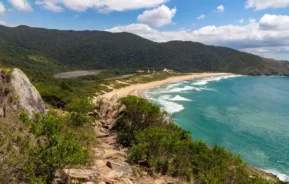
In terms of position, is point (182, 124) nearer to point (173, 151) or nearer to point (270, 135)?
point (270, 135)

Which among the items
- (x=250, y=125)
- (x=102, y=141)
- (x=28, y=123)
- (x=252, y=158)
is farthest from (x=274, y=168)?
(x=28, y=123)

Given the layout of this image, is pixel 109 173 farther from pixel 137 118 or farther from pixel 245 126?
pixel 245 126

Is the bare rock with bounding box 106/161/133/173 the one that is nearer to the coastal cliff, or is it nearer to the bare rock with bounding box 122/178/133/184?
the coastal cliff

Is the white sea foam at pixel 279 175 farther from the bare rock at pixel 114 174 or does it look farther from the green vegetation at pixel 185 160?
the bare rock at pixel 114 174

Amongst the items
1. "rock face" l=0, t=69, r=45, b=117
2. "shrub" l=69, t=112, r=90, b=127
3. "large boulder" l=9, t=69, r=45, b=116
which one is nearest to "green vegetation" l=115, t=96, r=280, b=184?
"shrub" l=69, t=112, r=90, b=127

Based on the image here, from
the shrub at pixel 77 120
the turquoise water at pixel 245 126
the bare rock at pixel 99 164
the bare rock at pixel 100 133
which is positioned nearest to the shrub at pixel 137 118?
the bare rock at pixel 100 133

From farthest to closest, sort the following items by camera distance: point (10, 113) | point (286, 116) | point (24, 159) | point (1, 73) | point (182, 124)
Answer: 1. point (286, 116)
2. point (182, 124)
3. point (1, 73)
4. point (10, 113)
5. point (24, 159)

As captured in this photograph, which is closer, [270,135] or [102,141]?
[102,141]
